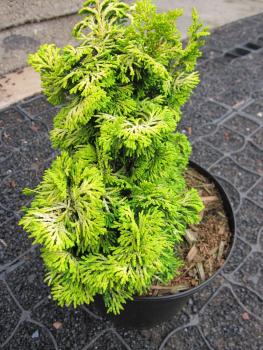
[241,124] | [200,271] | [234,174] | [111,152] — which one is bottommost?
[234,174]

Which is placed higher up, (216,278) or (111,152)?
(111,152)

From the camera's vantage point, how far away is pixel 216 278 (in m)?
2.92

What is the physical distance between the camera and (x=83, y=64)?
5.08ft

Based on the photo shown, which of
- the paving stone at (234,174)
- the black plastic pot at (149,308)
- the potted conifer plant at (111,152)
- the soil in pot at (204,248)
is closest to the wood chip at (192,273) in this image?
the soil in pot at (204,248)

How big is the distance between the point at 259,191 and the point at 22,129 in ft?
11.3

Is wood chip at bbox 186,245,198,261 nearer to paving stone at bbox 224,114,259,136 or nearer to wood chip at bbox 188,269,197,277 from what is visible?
wood chip at bbox 188,269,197,277

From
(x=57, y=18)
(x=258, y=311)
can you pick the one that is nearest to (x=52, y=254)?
(x=258, y=311)

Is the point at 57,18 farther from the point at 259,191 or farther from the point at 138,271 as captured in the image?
the point at 138,271

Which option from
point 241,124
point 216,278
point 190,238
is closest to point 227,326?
point 216,278

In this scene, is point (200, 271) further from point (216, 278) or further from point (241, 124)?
point (241, 124)

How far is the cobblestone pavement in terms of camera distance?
246 centimetres

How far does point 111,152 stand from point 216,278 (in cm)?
205

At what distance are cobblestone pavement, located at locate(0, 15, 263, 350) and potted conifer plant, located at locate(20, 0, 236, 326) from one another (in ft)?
3.21

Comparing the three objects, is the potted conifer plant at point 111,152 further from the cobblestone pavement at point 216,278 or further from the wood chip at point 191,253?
the cobblestone pavement at point 216,278
